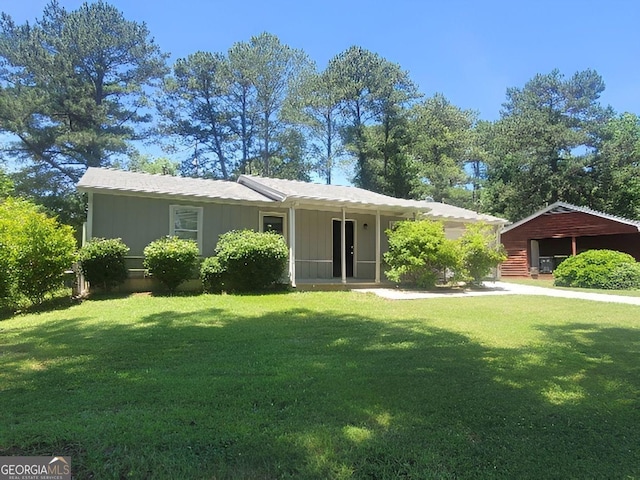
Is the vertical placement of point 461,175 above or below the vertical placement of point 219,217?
above

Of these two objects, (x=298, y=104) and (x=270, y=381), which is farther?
(x=298, y=104)

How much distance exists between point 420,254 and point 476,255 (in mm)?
2467

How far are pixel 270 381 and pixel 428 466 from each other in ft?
5.88

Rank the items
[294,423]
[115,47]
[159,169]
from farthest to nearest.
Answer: [159,169] → [115,47] → [294,423]

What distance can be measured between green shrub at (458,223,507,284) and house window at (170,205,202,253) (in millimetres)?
7992

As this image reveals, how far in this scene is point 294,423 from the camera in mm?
2918

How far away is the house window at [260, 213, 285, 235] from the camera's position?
508 inches

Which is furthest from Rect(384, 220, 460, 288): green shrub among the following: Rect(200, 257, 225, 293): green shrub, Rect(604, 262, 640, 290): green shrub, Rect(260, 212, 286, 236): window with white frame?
Rect(604, 262, 640, 290): green shrub

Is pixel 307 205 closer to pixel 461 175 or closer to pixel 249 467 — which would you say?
pixel 249 467

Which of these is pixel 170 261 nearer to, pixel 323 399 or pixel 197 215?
pixel 197 215

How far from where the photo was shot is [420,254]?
12.0 meters

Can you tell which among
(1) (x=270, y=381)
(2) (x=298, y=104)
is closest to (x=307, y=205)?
(1) (x=270, y=381)
